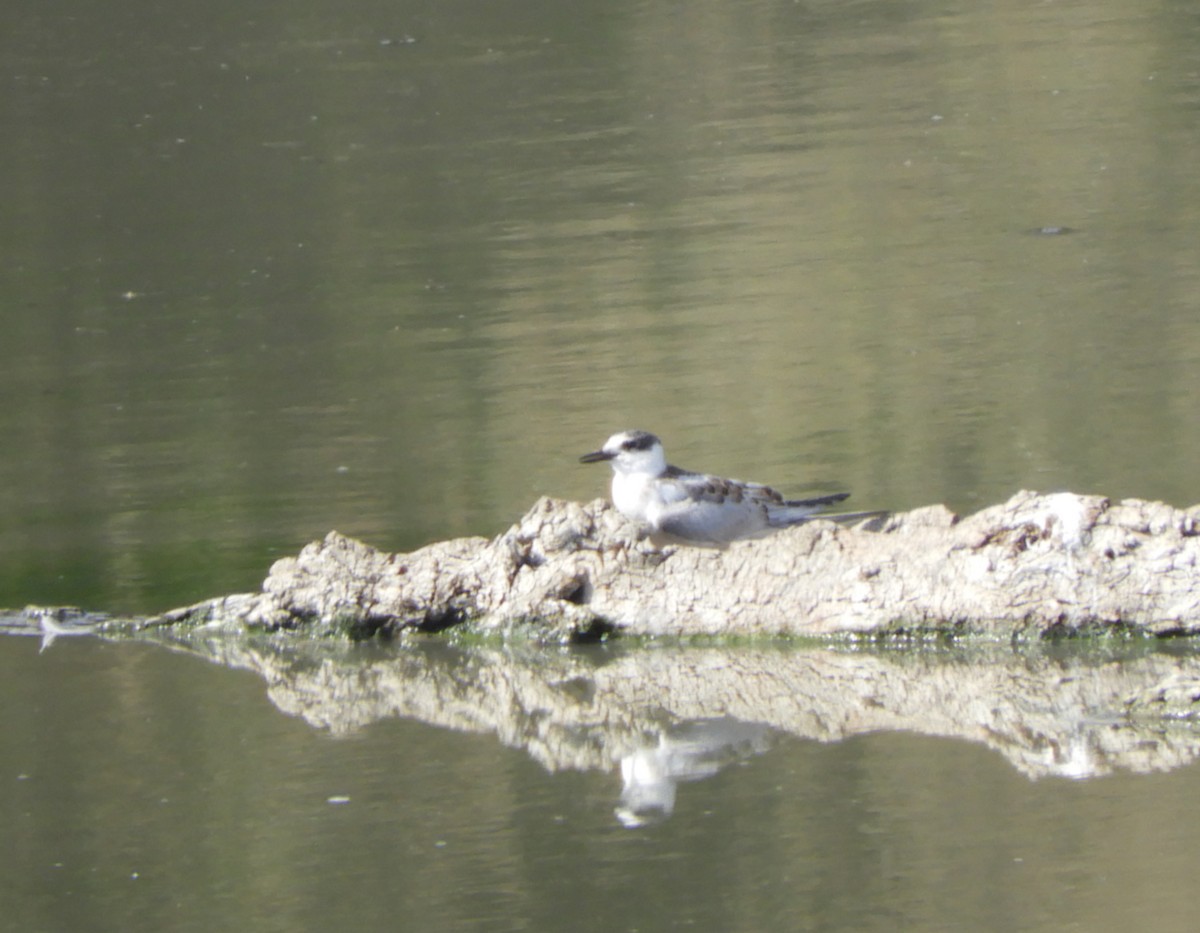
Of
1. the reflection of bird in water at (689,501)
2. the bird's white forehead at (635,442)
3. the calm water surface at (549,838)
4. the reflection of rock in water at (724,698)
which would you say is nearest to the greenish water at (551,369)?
the calm water surface at (549,838)

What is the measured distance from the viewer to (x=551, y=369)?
973 cm

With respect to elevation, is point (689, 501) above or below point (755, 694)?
above

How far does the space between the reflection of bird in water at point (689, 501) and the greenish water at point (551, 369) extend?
0.56 meters

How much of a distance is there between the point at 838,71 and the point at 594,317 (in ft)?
23.8

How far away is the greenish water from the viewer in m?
4.99

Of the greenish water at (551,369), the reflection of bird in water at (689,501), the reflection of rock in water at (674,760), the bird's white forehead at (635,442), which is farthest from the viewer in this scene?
the bird's white forehead at (635,442)

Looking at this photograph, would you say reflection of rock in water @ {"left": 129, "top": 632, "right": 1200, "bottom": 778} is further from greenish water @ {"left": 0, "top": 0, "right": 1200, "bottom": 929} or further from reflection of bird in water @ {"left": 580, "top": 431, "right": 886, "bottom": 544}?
reflection of bird in water @ {"left": 580, "top": 431, "right": 886, "bottom": 544}

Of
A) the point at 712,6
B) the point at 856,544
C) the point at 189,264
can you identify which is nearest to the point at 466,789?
the point at 856,544

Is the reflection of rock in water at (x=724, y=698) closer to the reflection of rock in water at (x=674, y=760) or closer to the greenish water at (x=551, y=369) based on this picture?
the reflection of rock in water at (x=674, y=760)

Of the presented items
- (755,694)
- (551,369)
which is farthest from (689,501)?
(551,369)

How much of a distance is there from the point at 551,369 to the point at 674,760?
4.30 meters

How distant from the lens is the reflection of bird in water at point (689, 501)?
22.2ft

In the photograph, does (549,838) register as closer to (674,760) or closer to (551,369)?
(674,760)

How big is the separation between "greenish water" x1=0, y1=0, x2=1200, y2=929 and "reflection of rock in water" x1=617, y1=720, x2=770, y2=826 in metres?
0.06
